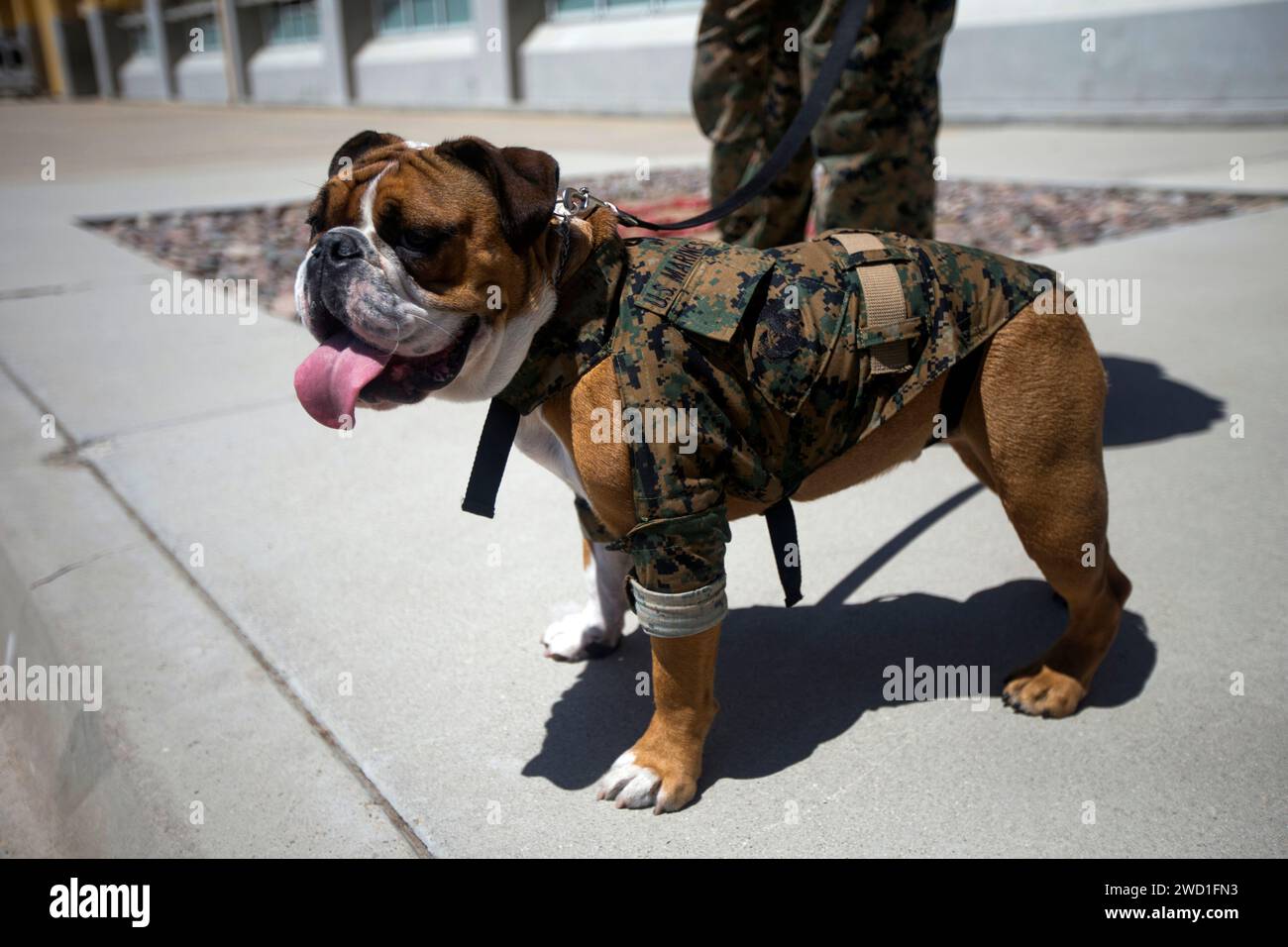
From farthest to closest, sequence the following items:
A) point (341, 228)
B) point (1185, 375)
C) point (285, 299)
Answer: point (285, 299) < point (1185, 375) < point (341, 228)

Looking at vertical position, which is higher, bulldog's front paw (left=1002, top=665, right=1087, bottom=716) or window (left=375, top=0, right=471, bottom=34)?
window (left=375, top=0, right=471, bottom=34)

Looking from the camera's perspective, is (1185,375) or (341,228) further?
(1185,375)

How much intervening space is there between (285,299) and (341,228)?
17.6 feet

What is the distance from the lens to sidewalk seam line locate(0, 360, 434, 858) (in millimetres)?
2318

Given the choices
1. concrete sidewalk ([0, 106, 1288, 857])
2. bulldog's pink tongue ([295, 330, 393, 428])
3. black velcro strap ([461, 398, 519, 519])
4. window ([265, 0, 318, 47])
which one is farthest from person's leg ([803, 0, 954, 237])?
window ([265, 0, 318, 47])

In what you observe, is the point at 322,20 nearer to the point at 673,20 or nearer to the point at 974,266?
the point at 673,20

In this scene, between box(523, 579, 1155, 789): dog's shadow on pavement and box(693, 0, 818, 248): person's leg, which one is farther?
box(693, 0, 818, 248): person's leg

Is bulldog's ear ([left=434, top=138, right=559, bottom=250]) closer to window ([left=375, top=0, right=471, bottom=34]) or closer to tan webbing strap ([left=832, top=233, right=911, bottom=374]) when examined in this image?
tan webbing strap ([left=832, top=233, right=911, bottom=374])

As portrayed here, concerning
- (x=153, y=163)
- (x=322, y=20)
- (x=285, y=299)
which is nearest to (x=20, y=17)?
(x=322, y=20)

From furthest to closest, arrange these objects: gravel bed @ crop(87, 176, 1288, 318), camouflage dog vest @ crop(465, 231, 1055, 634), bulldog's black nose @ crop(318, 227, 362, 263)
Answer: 1. gravel bed @ crop(87, 176, 1288, 318)
2. camouflage dog vest @ crop(465, 231, 1055, 634)
3. bulldog's black nose @ crop(318, 227, 362, 263)

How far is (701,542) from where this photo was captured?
7.16 ft

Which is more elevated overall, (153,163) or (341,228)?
(341,228)
